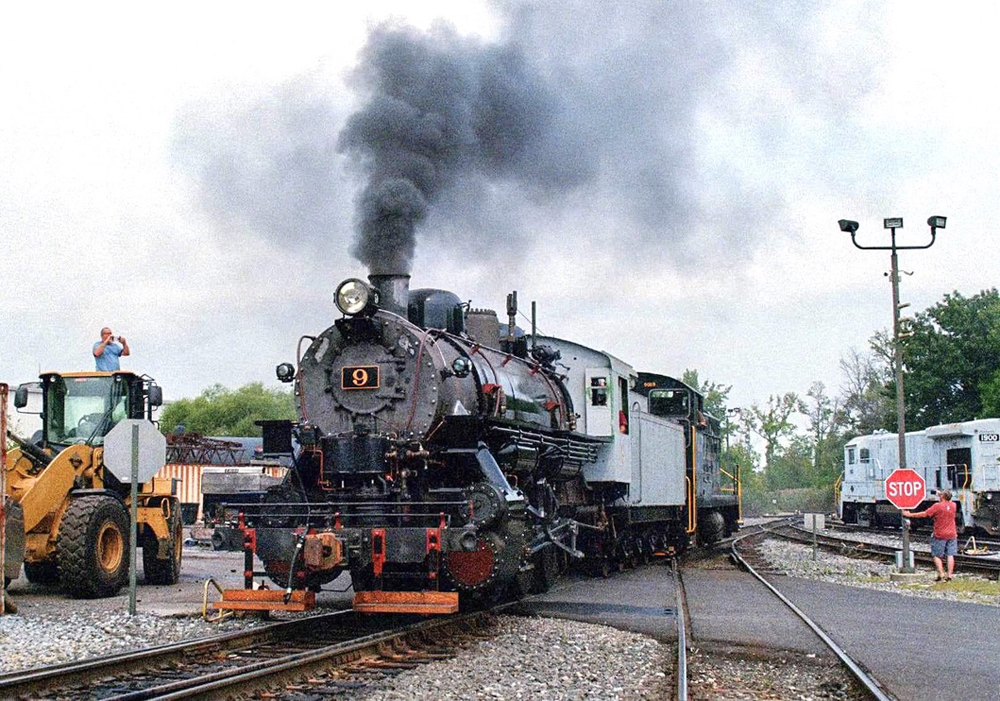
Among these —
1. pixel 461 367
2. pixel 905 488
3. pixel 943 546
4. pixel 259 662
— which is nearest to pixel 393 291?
pixel 461 367

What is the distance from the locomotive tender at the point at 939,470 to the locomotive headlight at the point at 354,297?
75.4 feet

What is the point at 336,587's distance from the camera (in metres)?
16.4

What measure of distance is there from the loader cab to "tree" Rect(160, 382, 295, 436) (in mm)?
60726

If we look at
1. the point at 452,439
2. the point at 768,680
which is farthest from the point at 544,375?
the point at 768,680

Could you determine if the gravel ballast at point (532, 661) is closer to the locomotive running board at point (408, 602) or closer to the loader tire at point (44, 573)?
the locomotive running board at point (408, 602)

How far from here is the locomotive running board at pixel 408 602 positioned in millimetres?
10430

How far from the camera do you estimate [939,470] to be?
34062 millimetres

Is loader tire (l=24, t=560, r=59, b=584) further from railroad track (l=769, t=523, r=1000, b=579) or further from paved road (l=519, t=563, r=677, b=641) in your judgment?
railroad track (l=769, t=523, r=1000, b=579)

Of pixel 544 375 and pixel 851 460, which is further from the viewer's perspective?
pixel 851 460

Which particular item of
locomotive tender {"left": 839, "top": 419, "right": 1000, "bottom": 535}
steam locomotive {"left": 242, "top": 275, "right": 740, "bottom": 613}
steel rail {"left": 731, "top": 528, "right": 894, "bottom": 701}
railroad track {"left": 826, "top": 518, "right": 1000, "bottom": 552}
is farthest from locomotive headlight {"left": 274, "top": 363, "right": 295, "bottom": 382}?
locomotive tender {"left": 839, "top": 419, "right": 1000, "bottom": 535}

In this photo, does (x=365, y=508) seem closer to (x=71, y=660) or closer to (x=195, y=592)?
(x=71, y=660)

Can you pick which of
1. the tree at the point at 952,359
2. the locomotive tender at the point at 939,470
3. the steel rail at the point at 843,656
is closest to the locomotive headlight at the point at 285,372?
the steel rail at the point at 843,656

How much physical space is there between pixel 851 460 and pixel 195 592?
32752 mm

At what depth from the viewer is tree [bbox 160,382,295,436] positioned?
7750 cm
